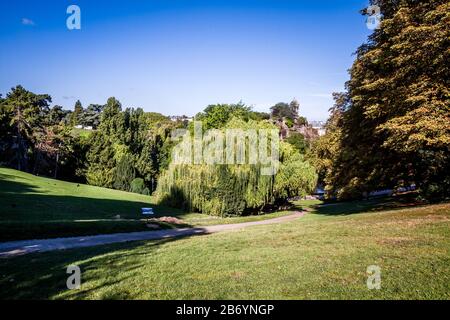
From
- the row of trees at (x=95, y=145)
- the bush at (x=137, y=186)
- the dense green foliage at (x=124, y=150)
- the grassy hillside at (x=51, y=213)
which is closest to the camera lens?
the grassy hillside at (x=51, y=213)

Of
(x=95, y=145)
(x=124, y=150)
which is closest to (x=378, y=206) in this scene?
(x=124, y=150)

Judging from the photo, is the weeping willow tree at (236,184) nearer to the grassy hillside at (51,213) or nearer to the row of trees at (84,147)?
the grassy hillside at (51,213)

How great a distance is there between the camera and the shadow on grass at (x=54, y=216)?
14117 mm

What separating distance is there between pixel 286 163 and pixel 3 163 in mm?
46191

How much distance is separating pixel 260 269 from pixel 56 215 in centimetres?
1831

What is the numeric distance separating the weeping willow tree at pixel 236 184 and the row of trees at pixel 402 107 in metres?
4.34

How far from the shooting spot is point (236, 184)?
984 inches

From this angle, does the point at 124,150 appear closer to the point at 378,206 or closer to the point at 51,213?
the point at 51,213

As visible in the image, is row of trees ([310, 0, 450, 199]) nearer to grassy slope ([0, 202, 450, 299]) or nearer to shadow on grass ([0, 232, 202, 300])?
grassy slope ([0, 202, 450, 299])

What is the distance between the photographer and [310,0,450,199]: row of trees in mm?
14078

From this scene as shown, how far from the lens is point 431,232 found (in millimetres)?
9664

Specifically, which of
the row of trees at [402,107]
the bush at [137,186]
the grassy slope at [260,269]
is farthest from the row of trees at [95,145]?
the grassy slope at [260,269]
